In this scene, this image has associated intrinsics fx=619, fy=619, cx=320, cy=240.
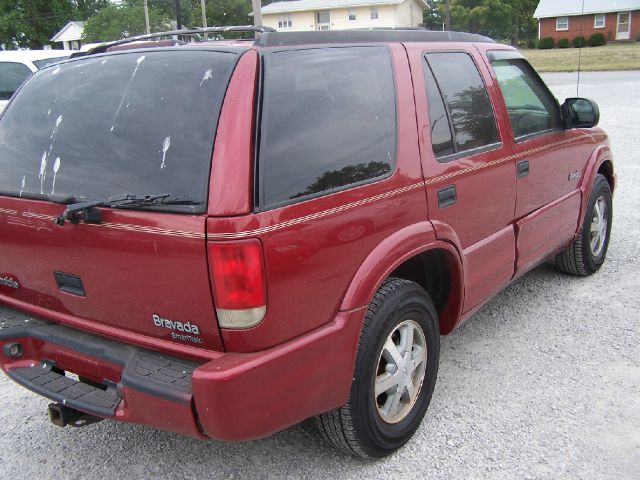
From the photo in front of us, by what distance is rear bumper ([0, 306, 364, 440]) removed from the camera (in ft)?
7.21

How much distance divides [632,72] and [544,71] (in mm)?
4375

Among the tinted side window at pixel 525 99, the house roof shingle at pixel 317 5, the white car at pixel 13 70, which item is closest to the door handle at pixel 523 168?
the tinted side window at pixel 525 99

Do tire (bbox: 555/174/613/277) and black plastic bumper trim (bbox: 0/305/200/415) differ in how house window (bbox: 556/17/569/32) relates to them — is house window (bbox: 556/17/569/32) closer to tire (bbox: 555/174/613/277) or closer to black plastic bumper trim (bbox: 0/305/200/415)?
tire (bbox: 555/174/613/277)

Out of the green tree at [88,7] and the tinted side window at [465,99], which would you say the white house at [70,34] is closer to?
the green tree at [88,7]

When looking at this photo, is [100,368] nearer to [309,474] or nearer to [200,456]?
[200,456]

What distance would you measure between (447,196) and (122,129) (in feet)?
5.14

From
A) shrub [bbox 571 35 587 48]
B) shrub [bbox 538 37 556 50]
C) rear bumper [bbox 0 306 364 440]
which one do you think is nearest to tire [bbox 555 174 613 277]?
shrub [bbox 571 35 587 48]

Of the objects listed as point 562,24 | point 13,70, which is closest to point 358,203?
point 13,70

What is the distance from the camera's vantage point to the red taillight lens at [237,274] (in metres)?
2.15

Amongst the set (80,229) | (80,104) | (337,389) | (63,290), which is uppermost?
(80,104)

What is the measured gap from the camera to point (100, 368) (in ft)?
8.35

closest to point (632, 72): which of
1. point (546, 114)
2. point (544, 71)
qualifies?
point (544, 71)

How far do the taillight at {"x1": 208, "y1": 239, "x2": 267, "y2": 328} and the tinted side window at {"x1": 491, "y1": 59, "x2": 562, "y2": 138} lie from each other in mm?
2244

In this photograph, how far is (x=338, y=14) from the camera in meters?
54.5
